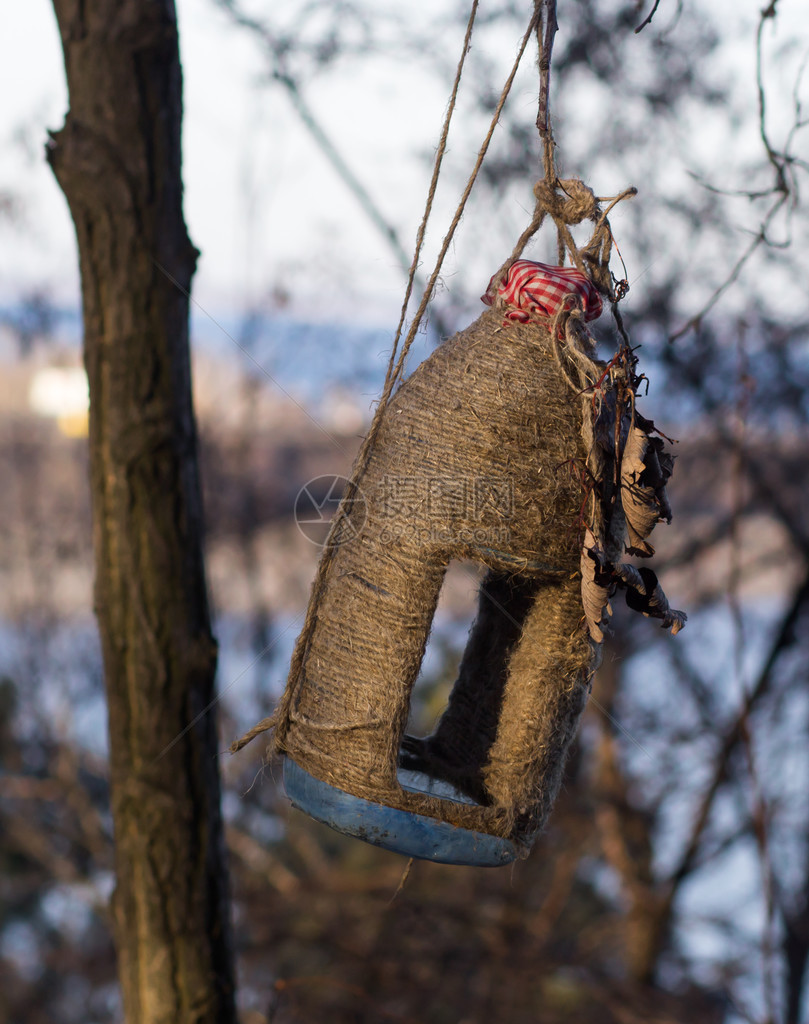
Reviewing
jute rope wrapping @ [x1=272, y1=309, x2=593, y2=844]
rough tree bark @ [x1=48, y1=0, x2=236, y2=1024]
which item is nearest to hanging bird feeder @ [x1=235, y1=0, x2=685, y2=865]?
jute rope wrapping @ [x1=272, y1=309, x2=593, y2=844]

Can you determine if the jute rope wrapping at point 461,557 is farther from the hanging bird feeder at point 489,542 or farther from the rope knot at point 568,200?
the rope knot at point 568,200

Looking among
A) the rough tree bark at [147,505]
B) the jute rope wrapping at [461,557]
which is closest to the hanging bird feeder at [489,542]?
the jute rope wrapping at [461,557]

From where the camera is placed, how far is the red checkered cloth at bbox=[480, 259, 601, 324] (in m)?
1.18

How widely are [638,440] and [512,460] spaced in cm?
20

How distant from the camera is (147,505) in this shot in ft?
5.21

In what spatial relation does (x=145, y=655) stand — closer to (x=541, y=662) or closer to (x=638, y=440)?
(x=541, y=662)

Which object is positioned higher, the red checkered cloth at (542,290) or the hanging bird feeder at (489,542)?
the red checkered cloth at (542,290)

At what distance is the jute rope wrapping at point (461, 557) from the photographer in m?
1.17

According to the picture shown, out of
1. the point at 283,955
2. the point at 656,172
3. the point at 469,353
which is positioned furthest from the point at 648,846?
the point at 469,353

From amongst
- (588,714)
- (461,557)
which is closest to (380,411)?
(461,557)

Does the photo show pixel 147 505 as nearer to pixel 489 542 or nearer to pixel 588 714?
pixel 489 542

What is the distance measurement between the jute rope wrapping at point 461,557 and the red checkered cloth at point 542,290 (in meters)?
0.03

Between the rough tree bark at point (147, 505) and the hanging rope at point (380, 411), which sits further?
the rough tree bark at point (147, 505)

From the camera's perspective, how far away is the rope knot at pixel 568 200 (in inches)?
45.4
